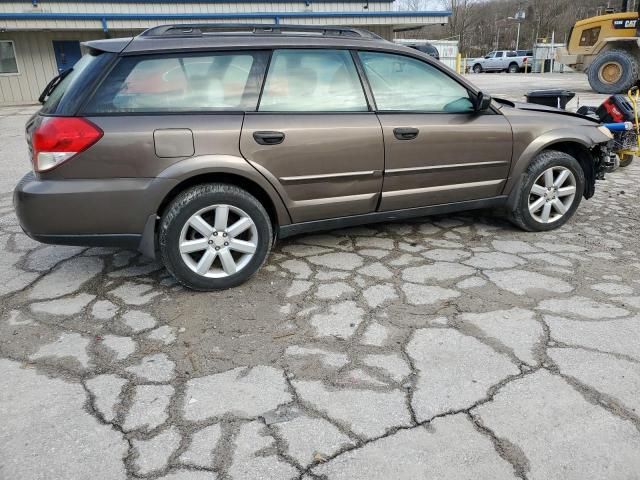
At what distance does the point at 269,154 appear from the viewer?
11.1 ft

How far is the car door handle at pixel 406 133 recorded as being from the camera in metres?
3.72

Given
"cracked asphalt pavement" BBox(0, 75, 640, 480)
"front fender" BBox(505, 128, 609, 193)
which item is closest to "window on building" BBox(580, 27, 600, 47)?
"front fender" BBox(505, 128, 609, 193)

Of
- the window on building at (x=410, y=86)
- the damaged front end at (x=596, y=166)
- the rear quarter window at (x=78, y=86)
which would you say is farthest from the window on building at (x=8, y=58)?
the damaged front end at (x=596, y=166)

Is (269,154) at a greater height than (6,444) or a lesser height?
greater

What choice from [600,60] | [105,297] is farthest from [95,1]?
[105,297]

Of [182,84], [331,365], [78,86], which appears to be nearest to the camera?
[331,365]

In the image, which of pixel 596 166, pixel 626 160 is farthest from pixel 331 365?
pixel 626 160

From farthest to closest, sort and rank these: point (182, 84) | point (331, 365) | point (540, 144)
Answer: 1. point (540, 144)
2. point (182, 84)
3. point (331, 365)

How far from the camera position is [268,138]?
11.0 ft

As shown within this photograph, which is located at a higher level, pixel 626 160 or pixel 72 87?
pixel 72 87

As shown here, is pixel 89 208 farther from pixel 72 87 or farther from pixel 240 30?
pixel 240 30

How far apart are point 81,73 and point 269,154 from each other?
4.12ft

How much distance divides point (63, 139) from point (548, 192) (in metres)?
3.73

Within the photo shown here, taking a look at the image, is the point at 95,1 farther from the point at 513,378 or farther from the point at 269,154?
the point at 513,378
